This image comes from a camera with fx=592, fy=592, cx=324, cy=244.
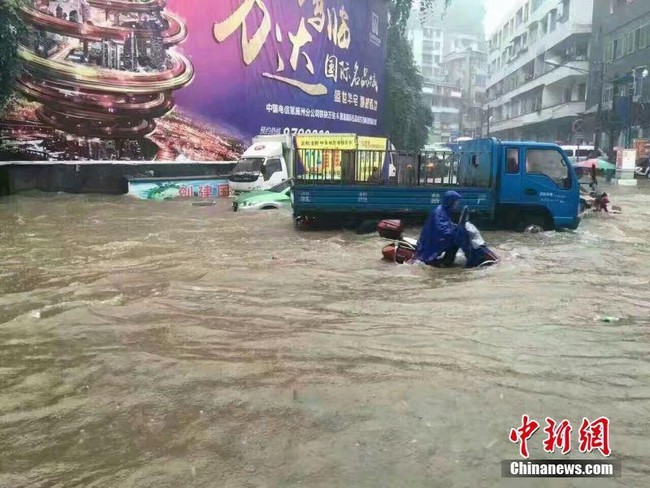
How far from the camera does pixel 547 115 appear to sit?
5062 cm

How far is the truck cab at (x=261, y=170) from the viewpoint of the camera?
18.5 meters

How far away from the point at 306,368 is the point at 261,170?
14445 mm

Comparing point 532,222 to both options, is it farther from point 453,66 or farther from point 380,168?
point 453,66

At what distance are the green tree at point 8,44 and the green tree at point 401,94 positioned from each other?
942 inches

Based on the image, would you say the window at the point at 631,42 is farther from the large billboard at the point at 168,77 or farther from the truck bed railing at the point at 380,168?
the truck bed railing at the point at 380,168

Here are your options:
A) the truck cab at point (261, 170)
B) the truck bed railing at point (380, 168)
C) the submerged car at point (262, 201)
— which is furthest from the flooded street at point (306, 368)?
the truck cab at point (261, 170)

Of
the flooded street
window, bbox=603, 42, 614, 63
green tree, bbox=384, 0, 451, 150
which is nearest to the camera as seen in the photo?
the flooded street

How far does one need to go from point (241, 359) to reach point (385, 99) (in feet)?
114

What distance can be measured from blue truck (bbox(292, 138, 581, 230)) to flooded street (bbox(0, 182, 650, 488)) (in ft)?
9.47

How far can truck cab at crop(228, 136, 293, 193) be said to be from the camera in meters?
18.5

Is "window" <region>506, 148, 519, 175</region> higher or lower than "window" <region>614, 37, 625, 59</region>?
lower

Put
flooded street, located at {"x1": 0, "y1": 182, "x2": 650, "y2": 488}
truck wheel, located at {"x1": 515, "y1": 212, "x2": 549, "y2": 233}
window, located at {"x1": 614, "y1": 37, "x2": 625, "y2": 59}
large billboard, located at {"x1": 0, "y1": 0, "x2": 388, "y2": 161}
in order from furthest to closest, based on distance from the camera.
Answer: window, located at {"x1": 614, "y1": 37, "x2": 625, "y2": 59} < large billboard, located at {"x1": 0, "y1": 0, "x2": 388, "y2": 161} < truck wheel, located at {"x1": 515, "y1": 212, "x2": 549, "y2": 233} < flooded street, located at {"x1": 0, "y1": 182, "x2": 650, "y2": 488}

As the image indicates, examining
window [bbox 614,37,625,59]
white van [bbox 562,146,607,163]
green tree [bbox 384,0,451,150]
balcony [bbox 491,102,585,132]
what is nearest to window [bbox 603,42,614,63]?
window [bbox 614,37,625,59]

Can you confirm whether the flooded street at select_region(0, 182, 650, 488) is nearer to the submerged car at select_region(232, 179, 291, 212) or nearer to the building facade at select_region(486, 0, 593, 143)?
the submerged car at select_region(232, 179, 291, 212)
